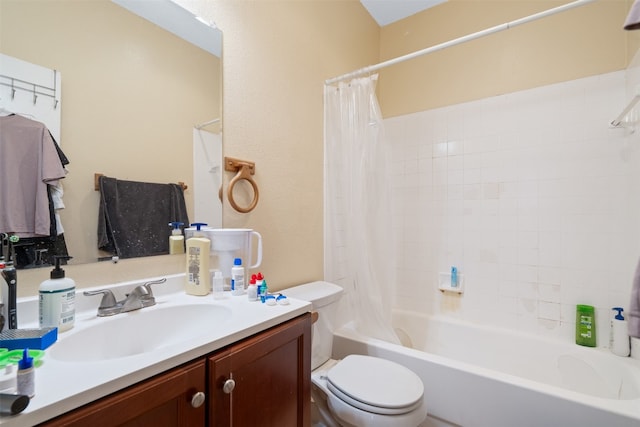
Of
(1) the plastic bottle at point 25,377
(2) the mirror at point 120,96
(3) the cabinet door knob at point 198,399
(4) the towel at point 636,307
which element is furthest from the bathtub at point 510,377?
(1) the plastic bottle at point 25,377

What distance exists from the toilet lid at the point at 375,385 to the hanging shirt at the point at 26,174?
1186 millimetres

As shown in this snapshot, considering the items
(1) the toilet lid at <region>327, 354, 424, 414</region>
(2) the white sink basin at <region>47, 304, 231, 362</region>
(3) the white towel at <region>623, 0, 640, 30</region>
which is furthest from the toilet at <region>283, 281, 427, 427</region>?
(3) the white towel at <region>623, 0, 640, 30</region>

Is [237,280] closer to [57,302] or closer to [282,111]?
[57,302]

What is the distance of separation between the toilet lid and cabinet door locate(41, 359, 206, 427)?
2.27 feet

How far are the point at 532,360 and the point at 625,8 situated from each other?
6.89 ft

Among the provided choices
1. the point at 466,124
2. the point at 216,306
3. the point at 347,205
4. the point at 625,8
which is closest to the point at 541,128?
the point at 466,124

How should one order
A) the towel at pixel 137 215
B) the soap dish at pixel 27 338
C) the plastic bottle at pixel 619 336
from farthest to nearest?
1. the plastic bottle at pixel 619 336
2. the towel at pixel 137 215
3. the soap dish at pixel 27 338

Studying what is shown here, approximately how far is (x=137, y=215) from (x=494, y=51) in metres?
2.38

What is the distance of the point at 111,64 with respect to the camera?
3.33 feet

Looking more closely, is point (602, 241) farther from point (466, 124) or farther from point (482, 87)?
point (482, 87)

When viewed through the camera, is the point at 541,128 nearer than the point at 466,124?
Yes

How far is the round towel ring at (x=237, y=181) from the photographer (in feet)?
4.38

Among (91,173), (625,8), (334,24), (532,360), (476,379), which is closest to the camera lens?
(91,173)

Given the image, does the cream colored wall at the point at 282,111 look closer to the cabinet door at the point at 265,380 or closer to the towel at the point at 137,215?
the towel at the point at 137,215
